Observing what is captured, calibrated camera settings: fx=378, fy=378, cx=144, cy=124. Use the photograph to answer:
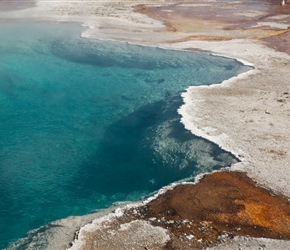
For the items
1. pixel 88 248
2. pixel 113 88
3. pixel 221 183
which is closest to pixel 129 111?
pixel 113 88

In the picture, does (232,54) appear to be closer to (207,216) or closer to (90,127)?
(90,127)

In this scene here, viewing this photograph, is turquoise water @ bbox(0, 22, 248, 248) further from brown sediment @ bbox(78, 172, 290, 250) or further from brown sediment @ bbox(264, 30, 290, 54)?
brown sediment @ bbox(264, 30, 290, 54)

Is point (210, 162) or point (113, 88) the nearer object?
point (210, 162)

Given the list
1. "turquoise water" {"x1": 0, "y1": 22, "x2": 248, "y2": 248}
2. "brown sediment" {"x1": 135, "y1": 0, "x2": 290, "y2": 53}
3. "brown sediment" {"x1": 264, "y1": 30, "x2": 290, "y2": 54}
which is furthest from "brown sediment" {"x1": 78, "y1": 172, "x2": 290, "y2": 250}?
"brown sediment" {"x1": 135, "y1": 0, "x2": 290, "y2": 53}

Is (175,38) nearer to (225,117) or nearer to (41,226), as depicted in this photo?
(225,117)

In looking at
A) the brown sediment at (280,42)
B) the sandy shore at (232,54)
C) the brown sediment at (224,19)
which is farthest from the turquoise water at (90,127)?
the brown sediment at (224,19)

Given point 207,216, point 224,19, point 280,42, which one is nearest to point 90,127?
point 207,216
